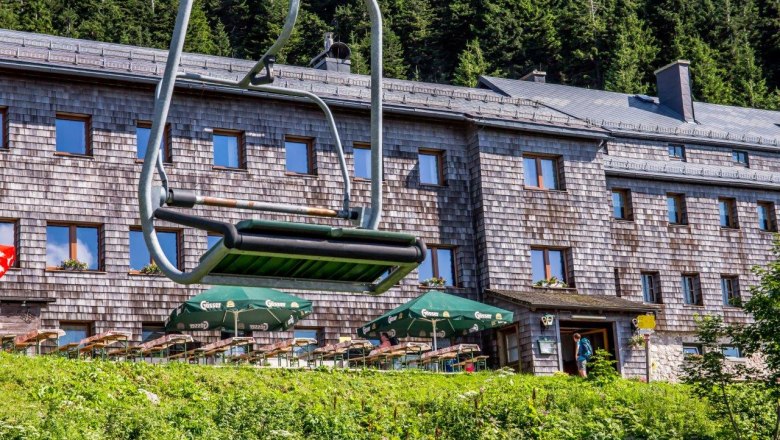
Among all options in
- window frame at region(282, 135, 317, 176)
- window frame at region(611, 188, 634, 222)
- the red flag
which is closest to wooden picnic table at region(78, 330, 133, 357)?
the red flag

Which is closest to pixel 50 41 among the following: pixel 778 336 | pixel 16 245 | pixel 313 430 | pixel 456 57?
pixel 16 245

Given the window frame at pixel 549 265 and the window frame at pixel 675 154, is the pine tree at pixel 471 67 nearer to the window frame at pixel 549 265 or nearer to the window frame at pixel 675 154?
the window frame at pixel 675 154

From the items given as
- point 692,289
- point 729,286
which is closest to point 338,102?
point 692,289

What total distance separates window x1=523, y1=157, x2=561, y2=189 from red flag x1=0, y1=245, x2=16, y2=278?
44.1ft

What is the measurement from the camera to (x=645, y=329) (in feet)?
97.2

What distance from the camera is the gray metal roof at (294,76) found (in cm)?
2711

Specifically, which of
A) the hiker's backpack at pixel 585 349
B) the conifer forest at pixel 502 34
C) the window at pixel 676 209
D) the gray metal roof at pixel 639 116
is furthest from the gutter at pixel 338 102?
the conifer forest at pixel 502 34

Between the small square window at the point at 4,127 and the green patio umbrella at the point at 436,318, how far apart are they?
8734 mm

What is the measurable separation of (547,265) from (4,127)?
45.5 feet

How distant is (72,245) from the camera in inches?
1040

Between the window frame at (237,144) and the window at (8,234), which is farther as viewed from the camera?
the window frame at (237,144)

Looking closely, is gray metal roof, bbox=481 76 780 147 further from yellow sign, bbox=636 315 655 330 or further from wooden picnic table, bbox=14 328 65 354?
wooden picnic table, bbox=14 328 65 354

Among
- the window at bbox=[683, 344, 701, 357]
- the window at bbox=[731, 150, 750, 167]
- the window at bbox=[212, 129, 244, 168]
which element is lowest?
the window at bbox=[683, 344, 701, 357]

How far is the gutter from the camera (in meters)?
26.2
